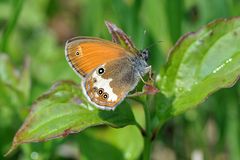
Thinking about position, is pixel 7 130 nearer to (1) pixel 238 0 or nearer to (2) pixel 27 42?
(2) pixel 27 42

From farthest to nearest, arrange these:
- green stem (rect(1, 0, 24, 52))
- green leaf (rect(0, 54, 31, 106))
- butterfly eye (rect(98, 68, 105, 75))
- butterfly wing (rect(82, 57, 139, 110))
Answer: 1. green stem (rect(1, 0, 24, 52))
2. green leaf (rect(0, 54, 31, 106))
3. butterfly eye (rect(98, 68, 105, 75))
4. butterfly wing (rect(82, 57, 139, 110))

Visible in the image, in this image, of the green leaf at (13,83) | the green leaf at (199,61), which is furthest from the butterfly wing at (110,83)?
the green leaf at (13,83)

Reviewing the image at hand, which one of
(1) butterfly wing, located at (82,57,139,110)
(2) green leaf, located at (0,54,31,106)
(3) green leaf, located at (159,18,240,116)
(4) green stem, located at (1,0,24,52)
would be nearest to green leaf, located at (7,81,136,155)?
(1) butterfly wing, located at (82,57,139,110)

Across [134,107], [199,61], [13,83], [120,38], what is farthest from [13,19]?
[199,61]

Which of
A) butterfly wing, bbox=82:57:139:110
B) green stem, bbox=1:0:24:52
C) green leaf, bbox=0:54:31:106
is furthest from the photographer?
green stem, bbox=1:0:24:52

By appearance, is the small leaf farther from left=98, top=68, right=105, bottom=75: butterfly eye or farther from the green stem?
the green stem

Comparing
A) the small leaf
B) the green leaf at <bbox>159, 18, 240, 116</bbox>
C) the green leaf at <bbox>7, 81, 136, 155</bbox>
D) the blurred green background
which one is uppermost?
the small leaf
